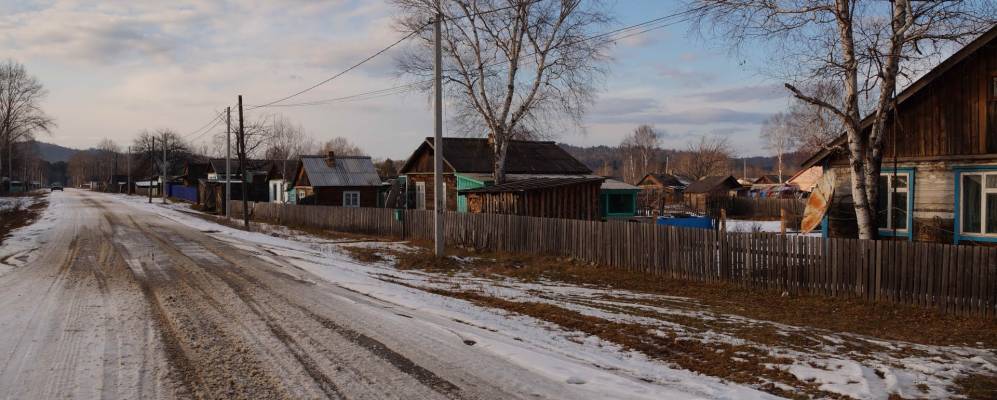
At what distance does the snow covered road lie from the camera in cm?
614

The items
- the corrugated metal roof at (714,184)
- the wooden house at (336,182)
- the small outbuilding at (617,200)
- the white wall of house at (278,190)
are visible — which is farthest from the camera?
the corrugated metal roof at (714,184)

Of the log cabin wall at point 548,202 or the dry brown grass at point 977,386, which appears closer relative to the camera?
the dry brown grass at point 977,386

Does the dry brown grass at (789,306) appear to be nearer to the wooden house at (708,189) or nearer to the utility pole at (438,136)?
the utility pole at (438,136)

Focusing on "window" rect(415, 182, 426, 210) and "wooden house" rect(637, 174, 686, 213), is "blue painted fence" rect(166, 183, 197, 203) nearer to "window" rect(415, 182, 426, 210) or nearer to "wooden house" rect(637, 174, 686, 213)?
"window" rect(415, 182, 426, 210)

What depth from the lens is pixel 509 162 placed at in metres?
34.1

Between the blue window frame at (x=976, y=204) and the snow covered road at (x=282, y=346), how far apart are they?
934 cm

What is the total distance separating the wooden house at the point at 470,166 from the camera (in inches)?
1303

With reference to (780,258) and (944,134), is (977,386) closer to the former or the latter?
(780,258)

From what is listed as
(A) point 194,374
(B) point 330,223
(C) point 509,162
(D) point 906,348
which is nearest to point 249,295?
(A) point 194,374

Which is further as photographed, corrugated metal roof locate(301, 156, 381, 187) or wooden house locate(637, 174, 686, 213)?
wooden house locate(637, 174, 686, 213)

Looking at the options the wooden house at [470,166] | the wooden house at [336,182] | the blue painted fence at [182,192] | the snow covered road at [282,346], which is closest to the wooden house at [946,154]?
the snow covered road at [282,346]

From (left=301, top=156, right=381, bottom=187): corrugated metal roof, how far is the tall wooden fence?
24775 millimetres

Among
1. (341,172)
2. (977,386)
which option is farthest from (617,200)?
(977,386)

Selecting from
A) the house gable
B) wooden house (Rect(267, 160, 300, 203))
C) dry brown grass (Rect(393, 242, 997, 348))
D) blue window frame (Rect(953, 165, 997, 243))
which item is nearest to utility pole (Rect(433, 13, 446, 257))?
dry brown grass (Rect(393, 242, 997, 348))
